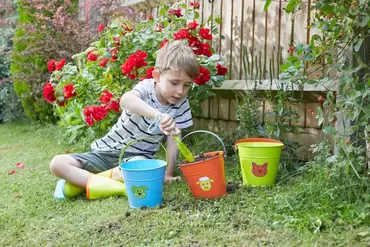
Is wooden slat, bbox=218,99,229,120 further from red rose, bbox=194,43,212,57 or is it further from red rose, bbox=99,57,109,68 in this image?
red rose, bbox=99,57,109,68

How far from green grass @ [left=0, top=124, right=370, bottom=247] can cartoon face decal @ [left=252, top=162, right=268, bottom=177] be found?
99mm

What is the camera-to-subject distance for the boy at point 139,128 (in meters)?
2.53

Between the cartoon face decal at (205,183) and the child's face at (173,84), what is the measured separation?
0.57 metres

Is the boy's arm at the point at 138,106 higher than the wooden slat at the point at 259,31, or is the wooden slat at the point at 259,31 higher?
the wooden slat at the point at 259,31

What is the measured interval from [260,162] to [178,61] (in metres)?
0.75

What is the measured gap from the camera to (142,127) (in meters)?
2.88

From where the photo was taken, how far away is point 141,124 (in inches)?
113

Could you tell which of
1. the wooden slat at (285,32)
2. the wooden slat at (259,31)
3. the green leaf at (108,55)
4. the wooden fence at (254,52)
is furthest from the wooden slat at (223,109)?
the green leaf at (108,55)

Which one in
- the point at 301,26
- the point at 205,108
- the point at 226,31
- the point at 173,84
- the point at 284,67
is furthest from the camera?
the point at 205,108

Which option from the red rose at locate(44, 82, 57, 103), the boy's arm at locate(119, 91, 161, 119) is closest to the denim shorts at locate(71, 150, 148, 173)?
the boy's arm at locate(119, 91, 161, 119)

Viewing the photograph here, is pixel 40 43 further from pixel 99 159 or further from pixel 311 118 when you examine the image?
pixel 311 118

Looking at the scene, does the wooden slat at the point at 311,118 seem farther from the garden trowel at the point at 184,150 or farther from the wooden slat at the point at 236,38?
the garden trowel at the point at 184,150

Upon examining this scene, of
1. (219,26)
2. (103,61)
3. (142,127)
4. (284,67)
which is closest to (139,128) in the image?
(142,127)

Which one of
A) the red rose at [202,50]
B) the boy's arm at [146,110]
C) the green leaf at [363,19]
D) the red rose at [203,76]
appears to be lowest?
the boy's arm at [146,110]
